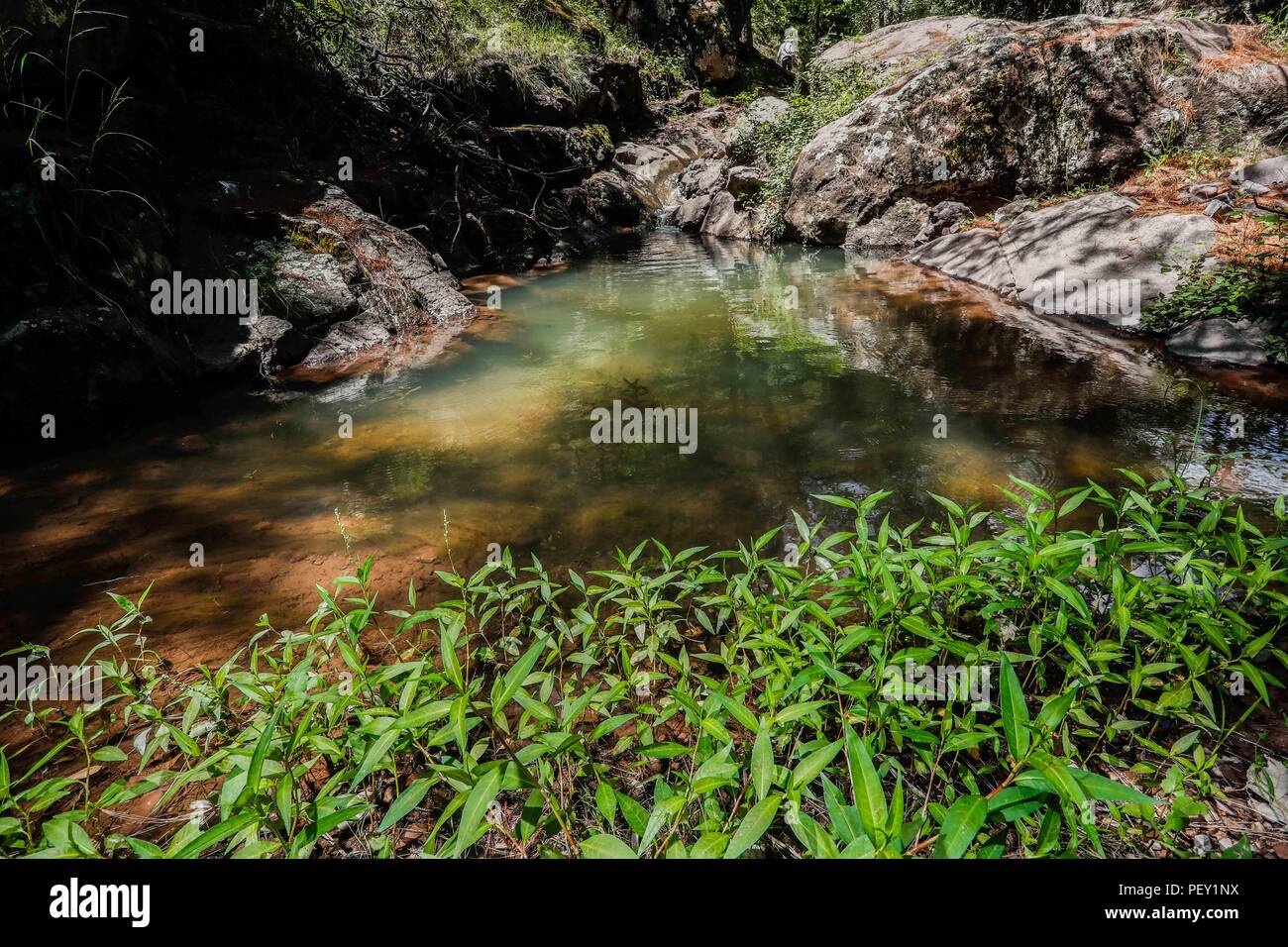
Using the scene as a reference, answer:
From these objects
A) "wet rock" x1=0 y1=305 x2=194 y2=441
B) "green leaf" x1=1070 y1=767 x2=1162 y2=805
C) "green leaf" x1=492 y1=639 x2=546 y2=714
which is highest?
"wet rock" x1=0 y1=305 x2=194 y2=441

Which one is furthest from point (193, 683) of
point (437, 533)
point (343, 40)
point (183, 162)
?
point (343, 40)

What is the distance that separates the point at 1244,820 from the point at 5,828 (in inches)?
120

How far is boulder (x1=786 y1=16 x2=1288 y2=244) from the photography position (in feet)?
27.7

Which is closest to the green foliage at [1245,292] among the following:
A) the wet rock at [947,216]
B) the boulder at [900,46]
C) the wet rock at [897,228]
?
the wet rock at [947,216]

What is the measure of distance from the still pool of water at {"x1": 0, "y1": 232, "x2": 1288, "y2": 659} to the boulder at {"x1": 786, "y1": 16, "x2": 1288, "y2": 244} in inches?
206

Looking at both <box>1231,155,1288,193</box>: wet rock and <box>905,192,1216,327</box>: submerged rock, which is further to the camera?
<box>1231,155,1288,193</box>: wet rock

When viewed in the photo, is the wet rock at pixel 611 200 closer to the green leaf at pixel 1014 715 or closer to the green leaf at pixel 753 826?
the green leaf at pixel 1014 715

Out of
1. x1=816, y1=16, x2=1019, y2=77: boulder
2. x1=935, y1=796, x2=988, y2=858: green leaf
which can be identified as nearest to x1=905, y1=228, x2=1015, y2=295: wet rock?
x1=816, y1=16, x2=1019, y2=77: boulder

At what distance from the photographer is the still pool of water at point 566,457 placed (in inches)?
114

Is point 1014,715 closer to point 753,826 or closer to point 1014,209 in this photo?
point 753,826

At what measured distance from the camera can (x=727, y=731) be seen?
1446 mm

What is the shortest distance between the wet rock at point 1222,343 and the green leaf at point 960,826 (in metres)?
6.06

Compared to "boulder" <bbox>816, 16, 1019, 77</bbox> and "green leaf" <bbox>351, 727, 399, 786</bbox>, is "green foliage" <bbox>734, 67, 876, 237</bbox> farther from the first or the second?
"green leaf" <bbox>351, 727, 399, 786</bbox>

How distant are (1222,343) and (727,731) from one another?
6404mm
